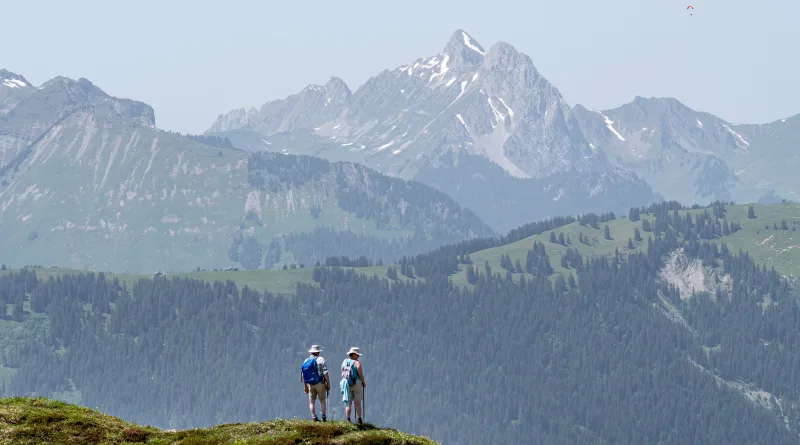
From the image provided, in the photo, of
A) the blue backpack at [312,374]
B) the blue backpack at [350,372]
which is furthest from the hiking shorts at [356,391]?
Result: the blue backpack at [312,374]

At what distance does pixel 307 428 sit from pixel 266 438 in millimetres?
2272

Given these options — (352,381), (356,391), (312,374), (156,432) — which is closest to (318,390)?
(312,374)

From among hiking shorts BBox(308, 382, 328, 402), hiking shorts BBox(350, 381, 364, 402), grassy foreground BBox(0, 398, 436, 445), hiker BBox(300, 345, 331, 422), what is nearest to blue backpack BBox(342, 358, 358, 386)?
hiking shorts BBox(350, 381, 364, 402)

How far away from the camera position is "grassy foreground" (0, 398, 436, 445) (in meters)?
62.8

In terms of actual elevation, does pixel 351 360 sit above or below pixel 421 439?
above

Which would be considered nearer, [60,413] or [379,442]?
[379,442]

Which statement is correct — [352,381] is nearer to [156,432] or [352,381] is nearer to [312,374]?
[312,374]

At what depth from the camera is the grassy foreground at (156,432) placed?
62.8 meters

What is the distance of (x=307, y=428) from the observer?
6444cm

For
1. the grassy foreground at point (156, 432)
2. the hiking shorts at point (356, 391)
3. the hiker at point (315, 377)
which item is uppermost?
the hiker at point (315, 377)

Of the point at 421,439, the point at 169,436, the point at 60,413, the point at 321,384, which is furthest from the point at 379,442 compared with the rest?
the point at 60,413

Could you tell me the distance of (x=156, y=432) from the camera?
6856 centimetres

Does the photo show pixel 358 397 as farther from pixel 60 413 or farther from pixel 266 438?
pixel 60 413

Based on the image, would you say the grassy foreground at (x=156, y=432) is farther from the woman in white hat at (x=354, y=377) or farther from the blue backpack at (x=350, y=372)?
the blue backpack at (x=350, y=372)
